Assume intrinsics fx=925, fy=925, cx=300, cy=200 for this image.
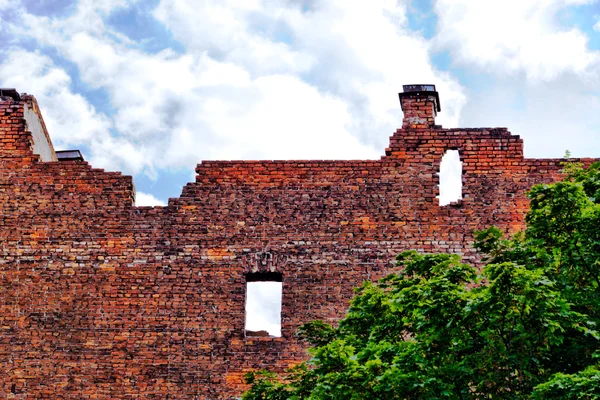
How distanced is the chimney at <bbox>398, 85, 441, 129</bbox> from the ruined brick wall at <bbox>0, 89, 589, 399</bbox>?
4cm

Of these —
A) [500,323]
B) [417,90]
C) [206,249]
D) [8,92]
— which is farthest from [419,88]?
[8,92]

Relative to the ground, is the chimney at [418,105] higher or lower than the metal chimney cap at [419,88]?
lower

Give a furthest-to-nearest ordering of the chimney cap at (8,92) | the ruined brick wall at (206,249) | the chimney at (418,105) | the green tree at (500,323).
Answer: the chimney cap at (8,92), the chimney at (418,105), the ruined brick wall at (206,249), the green tree at (500,323)

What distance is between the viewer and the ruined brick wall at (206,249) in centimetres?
1581

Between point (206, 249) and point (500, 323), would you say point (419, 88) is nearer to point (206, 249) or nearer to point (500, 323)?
point (206, 249)

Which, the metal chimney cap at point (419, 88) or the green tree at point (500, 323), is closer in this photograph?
the green tree at point (500, 323)

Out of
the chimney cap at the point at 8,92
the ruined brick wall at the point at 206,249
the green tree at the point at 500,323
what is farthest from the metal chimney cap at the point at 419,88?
the chimney cap at the point at 8,92

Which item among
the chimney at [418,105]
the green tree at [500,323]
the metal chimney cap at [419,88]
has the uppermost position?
the metal chimney cap at [419,88]

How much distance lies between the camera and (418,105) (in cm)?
1689

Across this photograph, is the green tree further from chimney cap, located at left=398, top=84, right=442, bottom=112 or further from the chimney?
chimney cap, located at left=398, top=84, right=442, bottom=112

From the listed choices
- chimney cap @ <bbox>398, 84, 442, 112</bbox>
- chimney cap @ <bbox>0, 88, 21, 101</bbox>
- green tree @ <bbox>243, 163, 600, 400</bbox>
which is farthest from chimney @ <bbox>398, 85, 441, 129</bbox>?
chimney cap @ <bbox>0, 88, 21, 101</bbox>

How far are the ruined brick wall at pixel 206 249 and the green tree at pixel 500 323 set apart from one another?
466 centimetres

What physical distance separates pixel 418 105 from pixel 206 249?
465cm

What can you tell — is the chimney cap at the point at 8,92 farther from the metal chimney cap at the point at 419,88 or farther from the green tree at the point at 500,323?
the green tree at the point at 500,323
